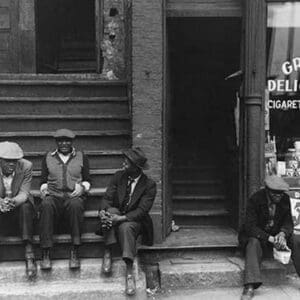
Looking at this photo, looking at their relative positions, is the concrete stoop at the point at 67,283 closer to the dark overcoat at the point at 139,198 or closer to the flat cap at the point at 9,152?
the dark overcoat at the point at 139,198

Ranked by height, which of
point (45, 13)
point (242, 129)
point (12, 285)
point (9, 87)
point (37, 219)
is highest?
point (45, 13)

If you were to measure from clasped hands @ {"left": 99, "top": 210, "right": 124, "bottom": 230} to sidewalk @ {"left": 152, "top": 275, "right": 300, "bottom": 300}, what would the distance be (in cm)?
92

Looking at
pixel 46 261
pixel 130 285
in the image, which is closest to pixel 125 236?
pixel 130 285

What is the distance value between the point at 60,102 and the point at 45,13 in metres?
3.22

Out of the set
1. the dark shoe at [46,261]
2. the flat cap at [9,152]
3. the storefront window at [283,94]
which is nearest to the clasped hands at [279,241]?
the storefront window at [283,94]

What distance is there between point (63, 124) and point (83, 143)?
423mm

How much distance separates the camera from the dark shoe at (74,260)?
18.2ft

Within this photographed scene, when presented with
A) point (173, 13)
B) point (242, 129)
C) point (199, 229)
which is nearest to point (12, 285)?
point (199, 229)

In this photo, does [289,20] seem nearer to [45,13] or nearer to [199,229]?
[199,229]

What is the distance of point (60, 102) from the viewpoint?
7461 millimetres

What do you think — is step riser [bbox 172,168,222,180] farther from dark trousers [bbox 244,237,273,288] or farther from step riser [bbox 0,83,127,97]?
dark trousers [bbox 244,237,273,288]

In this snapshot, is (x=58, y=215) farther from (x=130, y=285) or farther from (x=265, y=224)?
(x=265, y=224)

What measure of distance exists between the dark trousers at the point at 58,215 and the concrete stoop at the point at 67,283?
312 millimetres

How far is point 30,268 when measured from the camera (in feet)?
17.9
